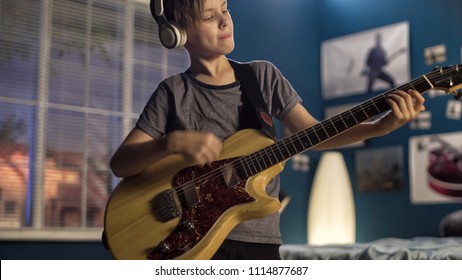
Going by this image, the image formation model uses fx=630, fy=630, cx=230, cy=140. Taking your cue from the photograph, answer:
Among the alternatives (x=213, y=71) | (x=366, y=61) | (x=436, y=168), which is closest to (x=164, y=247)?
(x=213, y=71)

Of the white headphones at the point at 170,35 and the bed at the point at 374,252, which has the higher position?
the white headphones at the point at 170,35

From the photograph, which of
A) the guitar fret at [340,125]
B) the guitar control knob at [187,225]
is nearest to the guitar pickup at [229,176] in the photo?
the guitar control knob at [187,225]

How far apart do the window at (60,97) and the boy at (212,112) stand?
54cm

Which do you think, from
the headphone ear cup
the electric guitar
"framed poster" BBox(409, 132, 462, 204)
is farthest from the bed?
the headphone ear cup

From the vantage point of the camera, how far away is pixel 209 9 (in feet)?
5.13

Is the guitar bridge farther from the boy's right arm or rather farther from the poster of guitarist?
the poster of guitarist

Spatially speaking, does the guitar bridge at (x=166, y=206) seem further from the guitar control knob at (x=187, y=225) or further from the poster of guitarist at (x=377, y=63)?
the poster of guitarist at (x=377, y=63)

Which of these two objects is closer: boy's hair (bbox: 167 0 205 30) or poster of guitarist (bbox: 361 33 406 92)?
boy's hair (bbox: 167 0 205 30)

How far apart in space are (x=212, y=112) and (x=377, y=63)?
1.40 metres

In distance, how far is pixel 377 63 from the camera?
2.71m

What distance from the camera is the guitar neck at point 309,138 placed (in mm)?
1479

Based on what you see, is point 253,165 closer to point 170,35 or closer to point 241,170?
point 241,170

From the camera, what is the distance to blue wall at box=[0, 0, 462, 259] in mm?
2057
